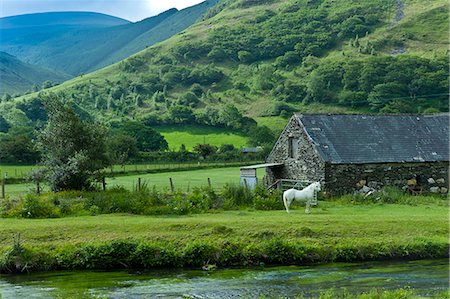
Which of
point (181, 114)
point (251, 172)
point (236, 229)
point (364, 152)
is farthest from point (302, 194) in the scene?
point (181, 114)

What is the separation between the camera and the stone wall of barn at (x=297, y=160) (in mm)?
37250

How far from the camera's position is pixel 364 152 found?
3753 centimetres

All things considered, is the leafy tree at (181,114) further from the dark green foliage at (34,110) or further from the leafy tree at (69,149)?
the leafy tree at (69,149)

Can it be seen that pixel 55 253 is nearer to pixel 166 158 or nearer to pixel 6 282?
pixel 6 282

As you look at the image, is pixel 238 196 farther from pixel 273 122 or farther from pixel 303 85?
pixel 303 85

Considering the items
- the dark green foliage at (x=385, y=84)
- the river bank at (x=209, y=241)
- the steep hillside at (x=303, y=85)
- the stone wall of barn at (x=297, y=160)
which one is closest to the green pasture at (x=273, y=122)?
the steep hillside at (x=303, y=85)

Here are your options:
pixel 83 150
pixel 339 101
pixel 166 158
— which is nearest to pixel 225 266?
pixel 83 150

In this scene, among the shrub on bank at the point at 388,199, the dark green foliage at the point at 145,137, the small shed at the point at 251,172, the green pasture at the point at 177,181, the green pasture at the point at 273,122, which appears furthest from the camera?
the green pasture at the point at 273,122

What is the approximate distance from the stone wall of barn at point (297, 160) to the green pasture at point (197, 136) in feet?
223

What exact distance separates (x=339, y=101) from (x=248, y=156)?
207ft

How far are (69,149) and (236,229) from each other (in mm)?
12732

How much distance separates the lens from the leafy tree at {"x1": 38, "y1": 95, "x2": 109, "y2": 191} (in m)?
31.6

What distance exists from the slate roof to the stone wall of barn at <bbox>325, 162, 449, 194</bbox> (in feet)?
1.26

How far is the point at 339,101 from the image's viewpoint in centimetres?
14212
